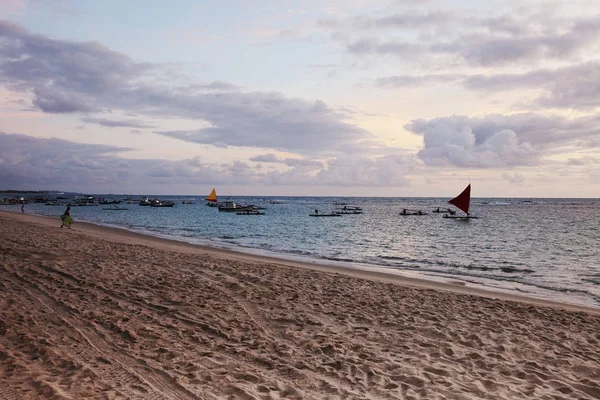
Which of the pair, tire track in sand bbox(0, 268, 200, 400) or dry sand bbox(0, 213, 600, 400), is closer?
tire track in sand bbox(0, 268, 200, 400)

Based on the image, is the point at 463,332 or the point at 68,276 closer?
the point at 463,332

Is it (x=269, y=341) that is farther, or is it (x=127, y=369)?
(x=269, y=341)

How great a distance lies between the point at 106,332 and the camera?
741 cm

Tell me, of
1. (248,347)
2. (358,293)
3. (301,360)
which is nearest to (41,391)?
(248,347)

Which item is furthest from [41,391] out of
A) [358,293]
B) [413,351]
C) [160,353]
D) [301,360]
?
[358,293]

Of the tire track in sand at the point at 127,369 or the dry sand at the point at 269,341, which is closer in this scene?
the tire track in sand at the point at 127,369

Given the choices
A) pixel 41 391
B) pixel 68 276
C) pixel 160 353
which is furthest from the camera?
pixel 68 276

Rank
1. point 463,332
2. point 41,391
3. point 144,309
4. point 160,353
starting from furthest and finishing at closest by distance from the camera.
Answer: point 144,309
point 463,332
point 160,353
point 41,391

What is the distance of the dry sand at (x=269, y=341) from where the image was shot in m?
5.61

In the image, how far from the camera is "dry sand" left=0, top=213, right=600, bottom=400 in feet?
18.4

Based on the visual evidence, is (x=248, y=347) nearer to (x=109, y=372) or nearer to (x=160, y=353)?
(x=160, y=353)

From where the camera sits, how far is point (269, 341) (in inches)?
295

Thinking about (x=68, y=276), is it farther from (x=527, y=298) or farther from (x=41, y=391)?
(x=527, y=298)

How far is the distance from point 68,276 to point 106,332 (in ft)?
17.1
